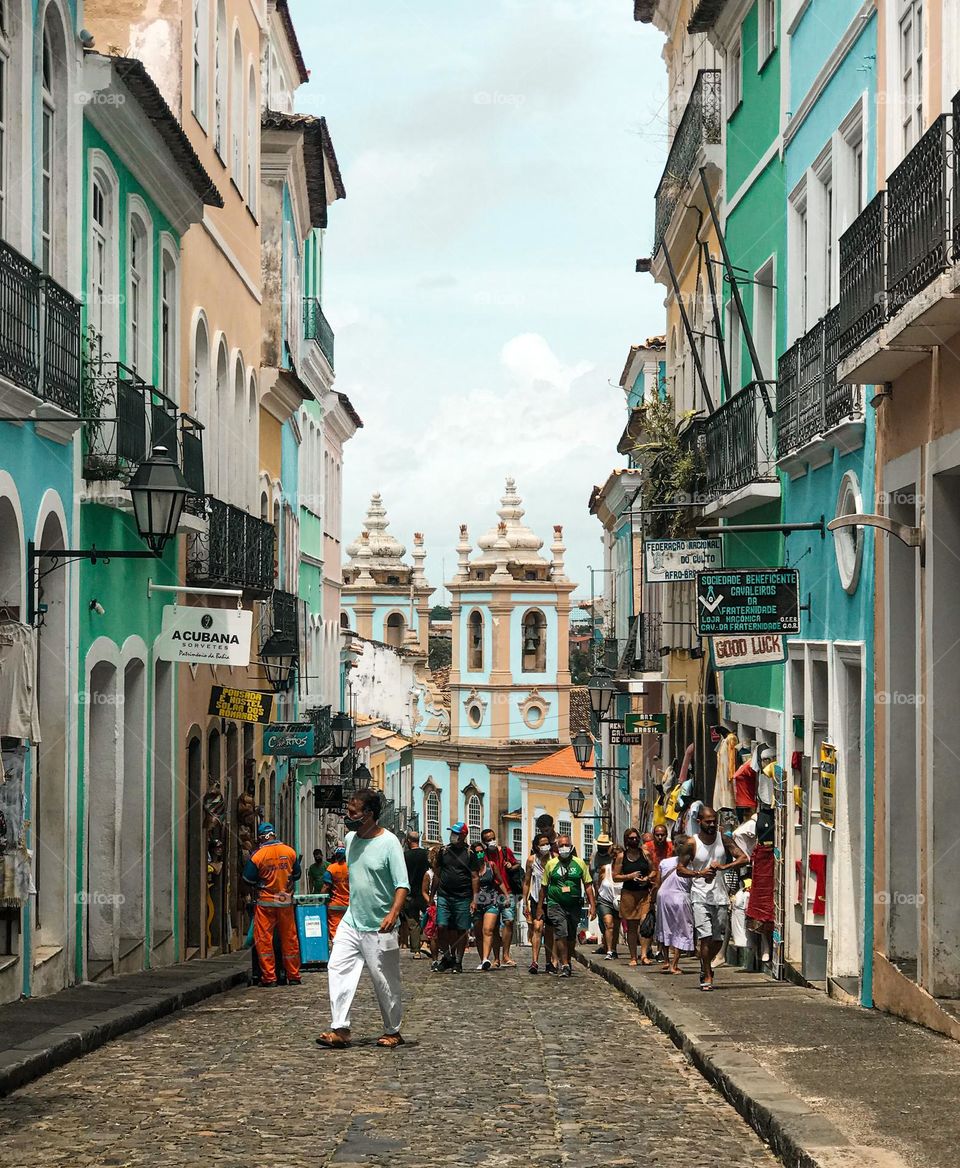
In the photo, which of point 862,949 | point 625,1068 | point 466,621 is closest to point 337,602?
point 862,949

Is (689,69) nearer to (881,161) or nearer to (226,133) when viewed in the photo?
(226,133)

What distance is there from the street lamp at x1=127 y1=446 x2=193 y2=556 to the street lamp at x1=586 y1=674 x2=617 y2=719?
71.0 ft

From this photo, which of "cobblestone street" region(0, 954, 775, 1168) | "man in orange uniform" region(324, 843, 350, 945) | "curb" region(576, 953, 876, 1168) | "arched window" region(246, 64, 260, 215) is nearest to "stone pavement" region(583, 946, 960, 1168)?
"curb" region(576, 953, 876, 1168)

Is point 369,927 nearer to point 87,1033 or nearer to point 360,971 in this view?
point 360,971

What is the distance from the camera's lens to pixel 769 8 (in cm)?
1970

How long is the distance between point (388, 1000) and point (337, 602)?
3433 centimetres

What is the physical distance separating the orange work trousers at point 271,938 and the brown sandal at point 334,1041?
569 centimetres

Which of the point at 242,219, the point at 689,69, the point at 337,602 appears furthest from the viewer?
the point at 337,602

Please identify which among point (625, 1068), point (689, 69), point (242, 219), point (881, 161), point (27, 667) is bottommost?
point (625, 1068)

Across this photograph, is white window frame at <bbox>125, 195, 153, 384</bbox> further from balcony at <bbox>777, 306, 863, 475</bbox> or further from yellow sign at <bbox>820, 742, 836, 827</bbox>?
yellow sign at <bbox>820, 742, 836, 827</bbox>

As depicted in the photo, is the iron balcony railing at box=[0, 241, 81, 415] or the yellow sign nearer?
the iron balcony railing at box=[0, 241, 81, 415]

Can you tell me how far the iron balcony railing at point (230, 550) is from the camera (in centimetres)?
2125

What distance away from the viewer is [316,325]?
3678 cm

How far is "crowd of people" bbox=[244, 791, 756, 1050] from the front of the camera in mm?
11781
